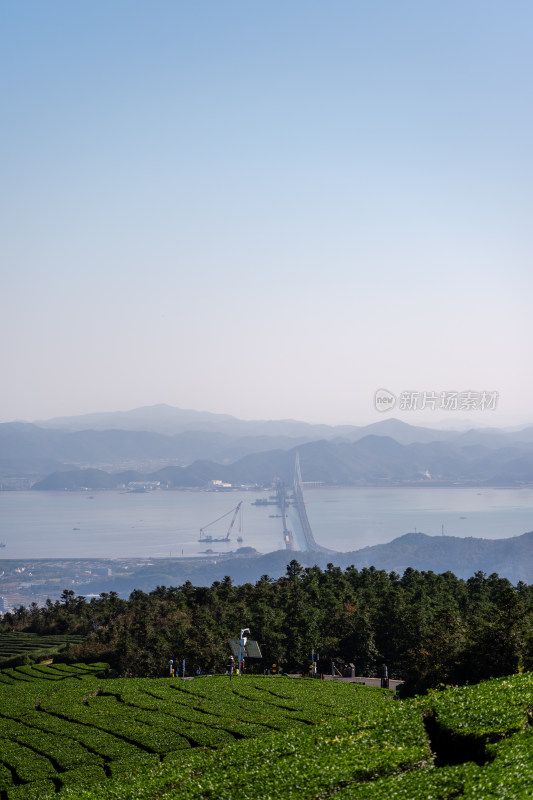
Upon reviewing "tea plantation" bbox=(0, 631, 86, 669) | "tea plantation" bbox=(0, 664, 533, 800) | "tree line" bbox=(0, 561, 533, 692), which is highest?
"tea plantation" bbox=(0, 664, 533, 800)

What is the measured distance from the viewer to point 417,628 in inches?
1571

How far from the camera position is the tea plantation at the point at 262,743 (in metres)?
12.1

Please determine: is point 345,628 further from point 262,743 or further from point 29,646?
point 262,743

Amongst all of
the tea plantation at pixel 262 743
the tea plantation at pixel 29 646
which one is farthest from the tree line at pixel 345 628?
the tea plantation at pixel 262 743

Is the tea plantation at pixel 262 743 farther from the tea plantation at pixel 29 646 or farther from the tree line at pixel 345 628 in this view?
the tea plantation at pixel 29 646

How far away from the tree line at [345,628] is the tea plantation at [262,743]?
481 centimetres

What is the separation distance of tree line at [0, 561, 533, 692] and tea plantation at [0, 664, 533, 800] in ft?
15.8

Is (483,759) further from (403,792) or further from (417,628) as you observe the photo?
(417,628)

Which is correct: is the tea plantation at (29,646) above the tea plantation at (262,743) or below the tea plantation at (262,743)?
below

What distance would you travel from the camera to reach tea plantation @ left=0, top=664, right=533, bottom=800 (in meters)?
12.1

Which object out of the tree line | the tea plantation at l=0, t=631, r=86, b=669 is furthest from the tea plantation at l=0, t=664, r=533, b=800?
the tea plantation at l=0, t=631, r=86, b=669

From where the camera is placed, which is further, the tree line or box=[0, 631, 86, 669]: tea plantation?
box=[0, 631, 86, 669]: tea plantation

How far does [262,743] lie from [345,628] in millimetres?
26564

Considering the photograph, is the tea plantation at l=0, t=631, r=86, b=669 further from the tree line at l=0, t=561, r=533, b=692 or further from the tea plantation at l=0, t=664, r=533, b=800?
the tea plantation at l=0, t=664, r=533, b=800
